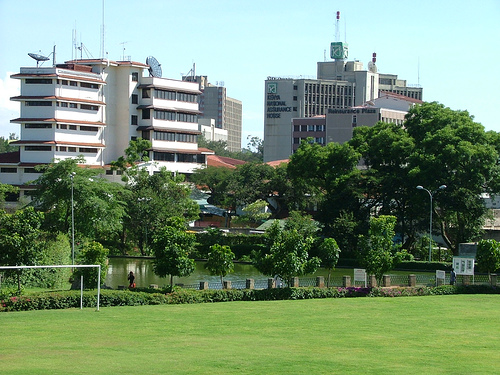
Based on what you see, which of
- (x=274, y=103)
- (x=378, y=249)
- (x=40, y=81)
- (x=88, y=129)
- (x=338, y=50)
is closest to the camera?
(x=378, y=249)

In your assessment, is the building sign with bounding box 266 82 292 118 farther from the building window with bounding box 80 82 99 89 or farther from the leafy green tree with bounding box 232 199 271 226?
the building window with bounding box 80 82 99 89

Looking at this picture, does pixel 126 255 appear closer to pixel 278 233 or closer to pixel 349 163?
pixel 349 163

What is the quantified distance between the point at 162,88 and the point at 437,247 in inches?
1591

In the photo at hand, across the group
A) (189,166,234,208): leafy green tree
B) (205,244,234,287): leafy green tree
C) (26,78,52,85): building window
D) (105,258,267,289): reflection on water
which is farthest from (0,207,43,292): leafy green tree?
(189,166,234,208): leafy green tree

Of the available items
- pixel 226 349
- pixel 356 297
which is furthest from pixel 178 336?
pixel 356 297

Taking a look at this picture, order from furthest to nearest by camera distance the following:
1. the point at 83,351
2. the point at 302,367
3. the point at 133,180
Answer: the point at 133,180, the point at 83,351, the point at 302,367

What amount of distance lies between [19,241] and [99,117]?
5463cm

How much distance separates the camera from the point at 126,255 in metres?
74.9

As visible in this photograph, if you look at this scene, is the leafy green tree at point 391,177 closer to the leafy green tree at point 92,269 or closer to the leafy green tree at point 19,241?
the leafy green tree at point 92,269

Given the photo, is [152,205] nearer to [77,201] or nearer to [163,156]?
[77,201]

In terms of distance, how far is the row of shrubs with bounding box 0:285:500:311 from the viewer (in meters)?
34.8

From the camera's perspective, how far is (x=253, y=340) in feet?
85.9

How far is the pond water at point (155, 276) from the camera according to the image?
181ft

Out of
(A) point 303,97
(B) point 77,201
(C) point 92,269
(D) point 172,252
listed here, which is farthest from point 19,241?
(A) point 303,97
